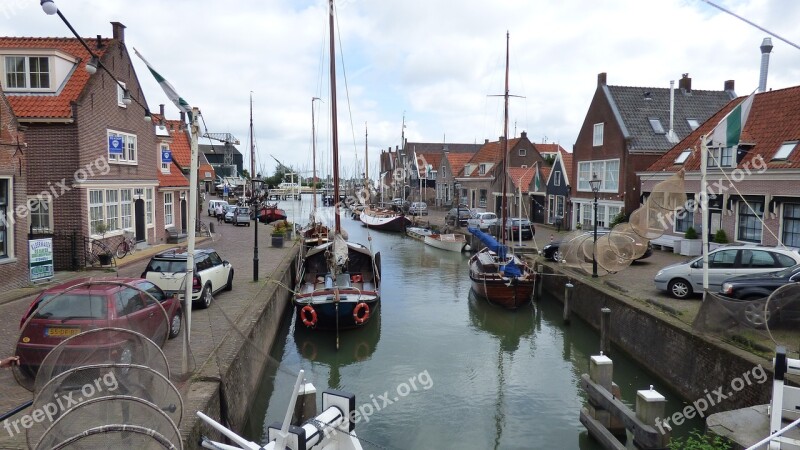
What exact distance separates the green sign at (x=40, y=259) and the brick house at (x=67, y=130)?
3064 millimetres

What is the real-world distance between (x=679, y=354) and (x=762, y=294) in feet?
8.46

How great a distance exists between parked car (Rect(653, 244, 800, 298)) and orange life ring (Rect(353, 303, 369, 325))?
8.96 m

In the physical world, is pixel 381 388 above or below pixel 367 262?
below

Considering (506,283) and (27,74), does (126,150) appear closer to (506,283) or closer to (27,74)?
(27,74)

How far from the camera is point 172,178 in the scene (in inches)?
1226

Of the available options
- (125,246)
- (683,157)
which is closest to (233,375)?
(125,246)

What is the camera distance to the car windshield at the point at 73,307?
345 inches

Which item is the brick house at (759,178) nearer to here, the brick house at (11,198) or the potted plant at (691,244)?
the potted plant at (691,244)

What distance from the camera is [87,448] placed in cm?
479

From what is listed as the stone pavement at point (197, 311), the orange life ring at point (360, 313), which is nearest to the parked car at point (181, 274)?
the stone pavement at point (197, 311)

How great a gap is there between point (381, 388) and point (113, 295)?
705cm

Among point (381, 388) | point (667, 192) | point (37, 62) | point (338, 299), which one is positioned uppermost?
point (37, 62)

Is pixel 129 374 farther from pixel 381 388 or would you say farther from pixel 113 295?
pixel 381 388

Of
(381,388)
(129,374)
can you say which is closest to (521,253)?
(381,388)
